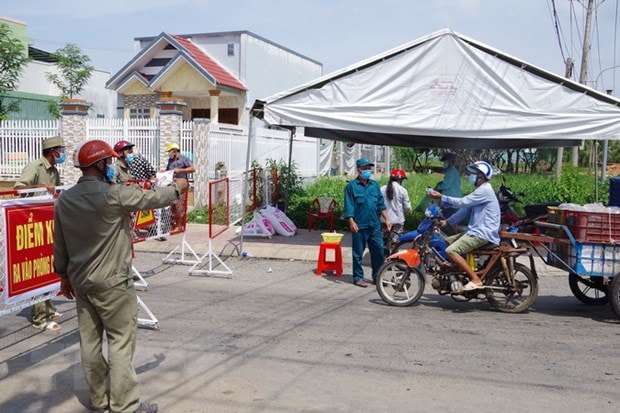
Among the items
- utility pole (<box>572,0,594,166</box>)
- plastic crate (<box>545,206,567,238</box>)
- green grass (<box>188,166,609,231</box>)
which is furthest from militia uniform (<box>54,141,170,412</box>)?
utility pole (<box>572,0,594,166</box>)

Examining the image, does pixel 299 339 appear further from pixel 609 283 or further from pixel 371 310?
pixel 609 283

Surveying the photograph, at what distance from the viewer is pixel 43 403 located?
5133 millimetres

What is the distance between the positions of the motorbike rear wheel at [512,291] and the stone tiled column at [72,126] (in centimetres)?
1394

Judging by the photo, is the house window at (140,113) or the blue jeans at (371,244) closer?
the blue jeans at (371,244)

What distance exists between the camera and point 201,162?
17.8 meters

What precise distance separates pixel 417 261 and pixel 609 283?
7.35 ft

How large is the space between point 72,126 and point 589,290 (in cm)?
1477

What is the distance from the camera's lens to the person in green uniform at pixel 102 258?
4418 millimetres

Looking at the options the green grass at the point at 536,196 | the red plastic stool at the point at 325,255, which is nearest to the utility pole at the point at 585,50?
the green grass at the point at 536,196

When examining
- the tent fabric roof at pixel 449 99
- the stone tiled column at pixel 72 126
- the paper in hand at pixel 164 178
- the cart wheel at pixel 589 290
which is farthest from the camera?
the stone tiled column at pixel 72 126

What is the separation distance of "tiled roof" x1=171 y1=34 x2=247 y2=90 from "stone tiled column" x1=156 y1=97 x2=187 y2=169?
7184 millimetres

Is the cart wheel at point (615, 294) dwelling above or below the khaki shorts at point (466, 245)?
below

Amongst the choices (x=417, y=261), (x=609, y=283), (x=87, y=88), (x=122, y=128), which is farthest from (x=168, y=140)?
(x=87, y=88)

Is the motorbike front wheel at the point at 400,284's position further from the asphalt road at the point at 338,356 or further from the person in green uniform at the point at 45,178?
the person in green uniform at the point at 45,178
